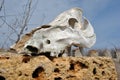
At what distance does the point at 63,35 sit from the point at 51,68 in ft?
1.85

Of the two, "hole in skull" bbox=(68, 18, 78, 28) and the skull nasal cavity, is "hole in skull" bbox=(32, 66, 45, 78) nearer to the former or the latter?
the skull nasal cavity

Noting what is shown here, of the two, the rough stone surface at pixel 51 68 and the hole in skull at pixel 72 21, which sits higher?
the hole in skull at pixel 72 21

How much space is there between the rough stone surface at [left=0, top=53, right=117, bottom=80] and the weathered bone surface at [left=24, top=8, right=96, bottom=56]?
5.9 inches

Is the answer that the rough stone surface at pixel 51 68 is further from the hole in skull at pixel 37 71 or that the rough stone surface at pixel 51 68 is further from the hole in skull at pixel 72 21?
the hole in skull at pixel 72 21

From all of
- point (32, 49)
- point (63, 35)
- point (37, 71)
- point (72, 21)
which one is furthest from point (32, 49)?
point (72, 21)

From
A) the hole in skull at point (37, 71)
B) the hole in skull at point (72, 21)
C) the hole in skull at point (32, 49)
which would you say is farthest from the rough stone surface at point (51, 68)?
the hole in skull at point (72, 21)

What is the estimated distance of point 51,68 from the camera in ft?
10.5

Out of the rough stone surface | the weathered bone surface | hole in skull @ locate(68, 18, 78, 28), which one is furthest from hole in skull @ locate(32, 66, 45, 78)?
hole in skull @ locate(68, 18, 78, 28)

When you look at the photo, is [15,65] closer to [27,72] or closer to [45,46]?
[27,72]

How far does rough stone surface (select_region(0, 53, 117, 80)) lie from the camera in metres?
3.00

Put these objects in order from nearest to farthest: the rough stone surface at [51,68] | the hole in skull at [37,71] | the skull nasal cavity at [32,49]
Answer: the rough stone surface at [51,68]
the hole in skull at [37,71]
the skull nasal cavity at [32,49]

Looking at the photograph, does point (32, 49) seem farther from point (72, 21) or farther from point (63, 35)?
point (72, 21)

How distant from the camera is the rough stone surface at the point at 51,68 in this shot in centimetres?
300

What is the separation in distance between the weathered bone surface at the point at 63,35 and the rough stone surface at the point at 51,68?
15 centimetres
